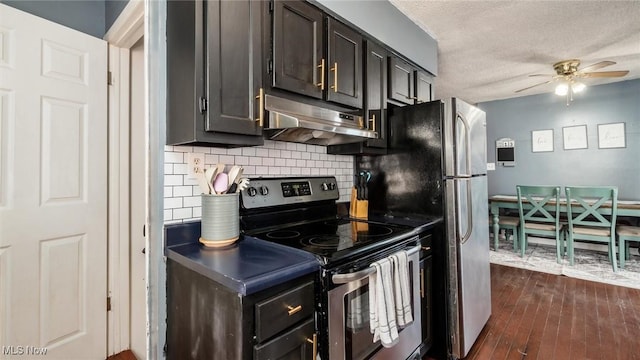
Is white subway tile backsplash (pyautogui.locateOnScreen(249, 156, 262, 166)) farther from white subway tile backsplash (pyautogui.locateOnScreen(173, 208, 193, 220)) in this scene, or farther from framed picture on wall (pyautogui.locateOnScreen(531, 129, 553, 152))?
framed picture on wall (pyautogui.locateOnScreen(531, 129, 553, 152))

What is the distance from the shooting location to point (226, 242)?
1248mm

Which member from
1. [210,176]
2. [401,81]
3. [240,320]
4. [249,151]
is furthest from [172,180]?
[401,81]

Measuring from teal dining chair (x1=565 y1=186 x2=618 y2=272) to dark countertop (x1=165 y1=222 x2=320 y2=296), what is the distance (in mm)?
3990

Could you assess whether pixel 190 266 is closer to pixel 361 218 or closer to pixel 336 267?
pixel 336 267

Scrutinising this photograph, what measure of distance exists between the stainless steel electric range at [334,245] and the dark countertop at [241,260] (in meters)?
0.09

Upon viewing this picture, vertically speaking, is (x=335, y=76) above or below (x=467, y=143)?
above

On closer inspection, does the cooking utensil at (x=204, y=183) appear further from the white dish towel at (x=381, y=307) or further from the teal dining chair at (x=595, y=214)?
the teal dining chair at (x=595, y=214)

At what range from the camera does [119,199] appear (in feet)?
6.16

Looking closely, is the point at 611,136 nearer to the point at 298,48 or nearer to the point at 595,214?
the point at 595,214

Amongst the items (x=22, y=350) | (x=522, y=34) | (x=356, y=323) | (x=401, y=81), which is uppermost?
(x=522, y=34)

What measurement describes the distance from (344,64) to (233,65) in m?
0.77

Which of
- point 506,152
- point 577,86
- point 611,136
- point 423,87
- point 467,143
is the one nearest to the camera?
point 467,143

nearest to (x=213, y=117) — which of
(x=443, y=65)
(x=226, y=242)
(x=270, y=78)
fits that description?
(x=270, y=78)

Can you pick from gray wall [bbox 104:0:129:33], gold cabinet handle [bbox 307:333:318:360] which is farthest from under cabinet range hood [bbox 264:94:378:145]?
gray wall [bbox 104:0:129:33]
